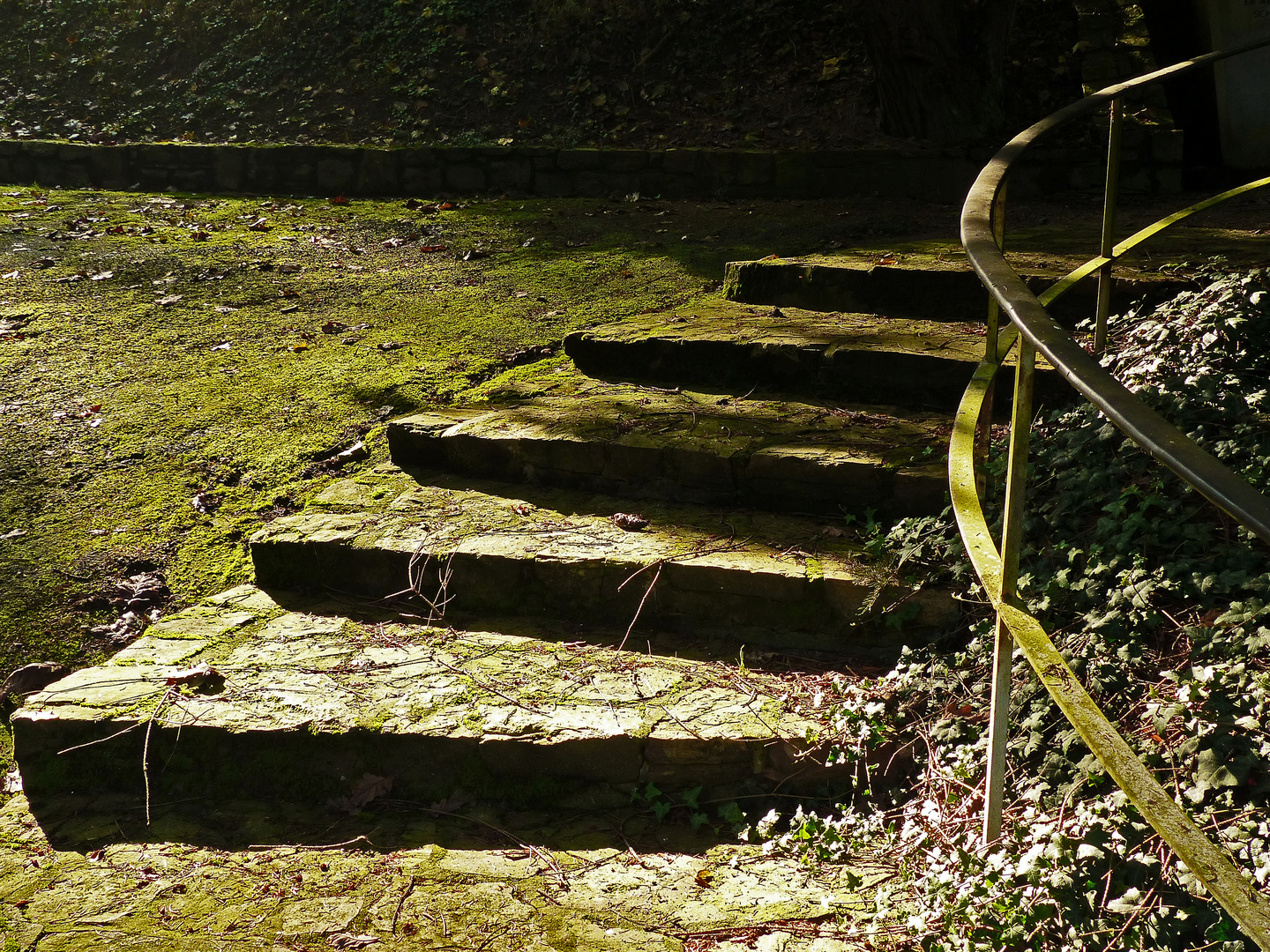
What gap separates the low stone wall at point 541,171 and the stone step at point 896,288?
2.64 metres

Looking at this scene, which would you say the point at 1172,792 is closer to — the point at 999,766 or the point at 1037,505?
the point at 999,766

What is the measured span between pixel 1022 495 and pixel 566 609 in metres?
1.64

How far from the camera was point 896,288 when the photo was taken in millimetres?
4383

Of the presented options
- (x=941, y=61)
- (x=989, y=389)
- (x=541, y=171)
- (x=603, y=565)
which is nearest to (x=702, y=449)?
(x=603, y=565)

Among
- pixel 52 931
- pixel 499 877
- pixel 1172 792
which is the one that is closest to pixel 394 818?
pixel 499 877

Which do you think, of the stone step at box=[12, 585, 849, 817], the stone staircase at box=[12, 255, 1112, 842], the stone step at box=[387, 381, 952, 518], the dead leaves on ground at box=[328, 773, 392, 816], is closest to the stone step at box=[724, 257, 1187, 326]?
the stone staircase at box=[12, 255, 1112, 842]

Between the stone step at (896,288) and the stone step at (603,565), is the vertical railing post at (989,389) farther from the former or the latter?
the stone step at (896,288)

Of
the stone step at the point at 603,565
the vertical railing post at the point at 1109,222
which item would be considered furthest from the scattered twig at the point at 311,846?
the vertical railing post at the point at 1109,222

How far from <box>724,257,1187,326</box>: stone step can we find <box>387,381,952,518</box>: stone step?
842 millimetres

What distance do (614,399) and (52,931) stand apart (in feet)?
7.98

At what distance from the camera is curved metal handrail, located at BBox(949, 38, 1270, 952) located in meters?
0.98

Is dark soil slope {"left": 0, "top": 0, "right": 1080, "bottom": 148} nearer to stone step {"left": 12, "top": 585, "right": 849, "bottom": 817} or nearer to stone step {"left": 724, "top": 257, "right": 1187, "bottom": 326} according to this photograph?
stone step {"left": 724, "top": 257, "right": 1187, "bottom": 326}

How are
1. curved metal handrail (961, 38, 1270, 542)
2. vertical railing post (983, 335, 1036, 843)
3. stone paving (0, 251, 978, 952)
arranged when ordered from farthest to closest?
stone paving (0, 251, 978, 952) < vertical railing post (983, 335, 1036, 843) < curved metal handrail (961, 38, 1270, 542)

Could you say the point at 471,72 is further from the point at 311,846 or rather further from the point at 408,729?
the point at 311,846
